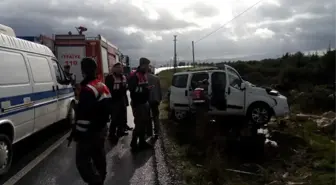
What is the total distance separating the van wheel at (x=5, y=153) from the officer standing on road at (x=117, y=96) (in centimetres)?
305

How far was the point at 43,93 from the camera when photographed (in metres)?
8.37

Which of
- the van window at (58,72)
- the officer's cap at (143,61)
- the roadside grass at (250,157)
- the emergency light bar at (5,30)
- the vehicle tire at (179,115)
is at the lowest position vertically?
the roadside grass at (250,157)

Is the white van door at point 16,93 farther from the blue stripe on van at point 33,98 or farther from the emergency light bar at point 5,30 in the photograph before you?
the emergency light bar at point 5,30

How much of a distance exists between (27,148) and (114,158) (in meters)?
2.25

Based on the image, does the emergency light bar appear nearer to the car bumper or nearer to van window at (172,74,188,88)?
van window at (172,74,188,88)

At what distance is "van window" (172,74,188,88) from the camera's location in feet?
42.1

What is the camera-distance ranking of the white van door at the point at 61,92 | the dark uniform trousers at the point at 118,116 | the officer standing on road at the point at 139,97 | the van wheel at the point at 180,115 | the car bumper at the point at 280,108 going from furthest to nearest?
the van wheel at the point at 180,115 < the car bumper at the point at 280,108 < the white van door at the point at 61,92 < the dark uniform trousers at the point at 118,116 < the officer standing on road at the point at 139,97

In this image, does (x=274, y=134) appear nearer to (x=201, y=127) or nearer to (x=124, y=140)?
(x=201, y=127)

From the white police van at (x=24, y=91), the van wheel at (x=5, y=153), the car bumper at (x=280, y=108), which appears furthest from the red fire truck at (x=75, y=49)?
the van wheel at (x=5, y=153)

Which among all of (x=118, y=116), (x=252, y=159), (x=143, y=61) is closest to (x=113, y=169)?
(x=143, y=61)

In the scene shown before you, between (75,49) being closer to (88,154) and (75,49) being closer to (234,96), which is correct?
(234,96)

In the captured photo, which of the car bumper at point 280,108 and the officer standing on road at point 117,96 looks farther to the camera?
the car bumper at point 280,108

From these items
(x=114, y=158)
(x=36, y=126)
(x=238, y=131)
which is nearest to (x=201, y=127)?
(x=238, y=131)

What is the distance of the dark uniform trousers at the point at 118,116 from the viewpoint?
9.20m
